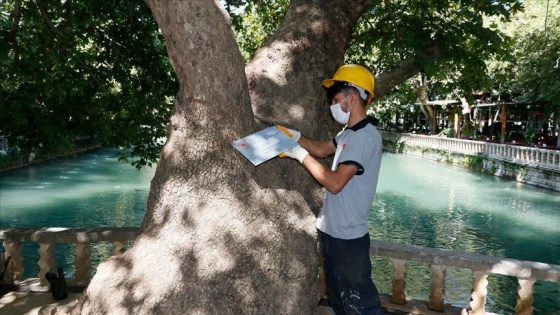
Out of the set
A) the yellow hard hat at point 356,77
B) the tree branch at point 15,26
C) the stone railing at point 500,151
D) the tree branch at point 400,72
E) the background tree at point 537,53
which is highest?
the background tree at point 537,53

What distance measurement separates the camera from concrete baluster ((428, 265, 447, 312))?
3.98 m

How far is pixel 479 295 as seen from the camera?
389cm

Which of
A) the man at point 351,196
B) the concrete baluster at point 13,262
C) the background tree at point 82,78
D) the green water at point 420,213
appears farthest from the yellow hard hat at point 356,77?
the green water at point 420,213

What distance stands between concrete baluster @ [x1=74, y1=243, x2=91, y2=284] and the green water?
25.4ft

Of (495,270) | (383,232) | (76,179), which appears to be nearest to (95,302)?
(495,270)

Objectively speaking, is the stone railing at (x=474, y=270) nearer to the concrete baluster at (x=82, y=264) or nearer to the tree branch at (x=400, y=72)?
the tree branch at (x=400, y=72)

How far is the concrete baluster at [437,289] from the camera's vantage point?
398 centimetres

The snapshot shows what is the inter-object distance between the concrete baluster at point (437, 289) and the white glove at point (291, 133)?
1.83m

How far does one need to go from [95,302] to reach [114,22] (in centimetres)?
717

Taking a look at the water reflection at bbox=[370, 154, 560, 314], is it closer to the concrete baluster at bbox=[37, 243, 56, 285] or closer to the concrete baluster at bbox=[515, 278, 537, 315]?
the concrete baluster at bbox=[515, 278, 537, 315]

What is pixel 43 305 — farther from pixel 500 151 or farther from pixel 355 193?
pixel 500 151

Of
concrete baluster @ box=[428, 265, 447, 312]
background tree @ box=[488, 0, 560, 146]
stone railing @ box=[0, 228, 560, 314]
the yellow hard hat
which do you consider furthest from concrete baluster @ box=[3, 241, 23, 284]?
background tree @ box=[488, 0, 560, 146]

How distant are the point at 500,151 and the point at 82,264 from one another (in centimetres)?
2573

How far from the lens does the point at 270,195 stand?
283cm
